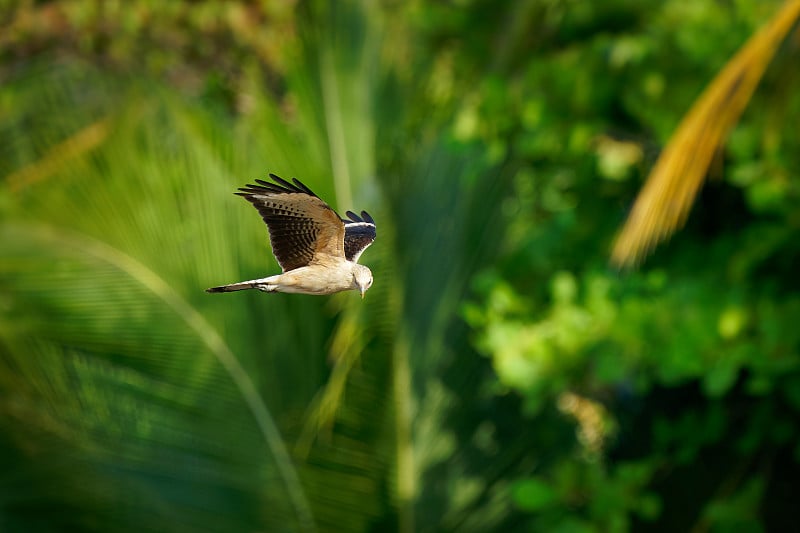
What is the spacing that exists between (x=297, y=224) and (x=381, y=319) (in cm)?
352

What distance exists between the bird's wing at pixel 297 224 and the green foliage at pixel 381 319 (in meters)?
3.13

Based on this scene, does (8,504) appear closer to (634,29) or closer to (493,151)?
(493,151)

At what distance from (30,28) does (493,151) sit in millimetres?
3807

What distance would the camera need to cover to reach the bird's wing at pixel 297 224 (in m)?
1.76

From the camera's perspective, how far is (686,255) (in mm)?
5949

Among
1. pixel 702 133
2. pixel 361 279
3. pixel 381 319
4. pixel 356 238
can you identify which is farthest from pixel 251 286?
pixel 381 319

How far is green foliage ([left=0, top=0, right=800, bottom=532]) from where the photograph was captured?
5176 millimetres

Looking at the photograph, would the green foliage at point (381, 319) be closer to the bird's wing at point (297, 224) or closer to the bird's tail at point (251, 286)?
the bird's wing at point (297, 224)

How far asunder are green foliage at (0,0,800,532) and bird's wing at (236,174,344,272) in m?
3.13

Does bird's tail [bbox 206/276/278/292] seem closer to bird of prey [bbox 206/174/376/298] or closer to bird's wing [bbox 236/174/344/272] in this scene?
bird of prey [bbox 206/174/376/298]

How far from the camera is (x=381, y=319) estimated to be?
534 cm

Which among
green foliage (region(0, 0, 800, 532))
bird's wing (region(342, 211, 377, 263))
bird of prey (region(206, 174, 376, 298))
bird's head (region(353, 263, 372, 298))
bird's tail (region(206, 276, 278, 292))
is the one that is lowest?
bird's tail (region(206, 276, 278, 292))

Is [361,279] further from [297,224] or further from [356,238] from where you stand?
[356,238]

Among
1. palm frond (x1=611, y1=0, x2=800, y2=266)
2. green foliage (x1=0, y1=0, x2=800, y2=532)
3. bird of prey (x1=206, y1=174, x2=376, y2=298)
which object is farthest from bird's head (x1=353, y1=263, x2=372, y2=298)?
green foliage (x1=0, y1=0, x2=800, y2=532)
